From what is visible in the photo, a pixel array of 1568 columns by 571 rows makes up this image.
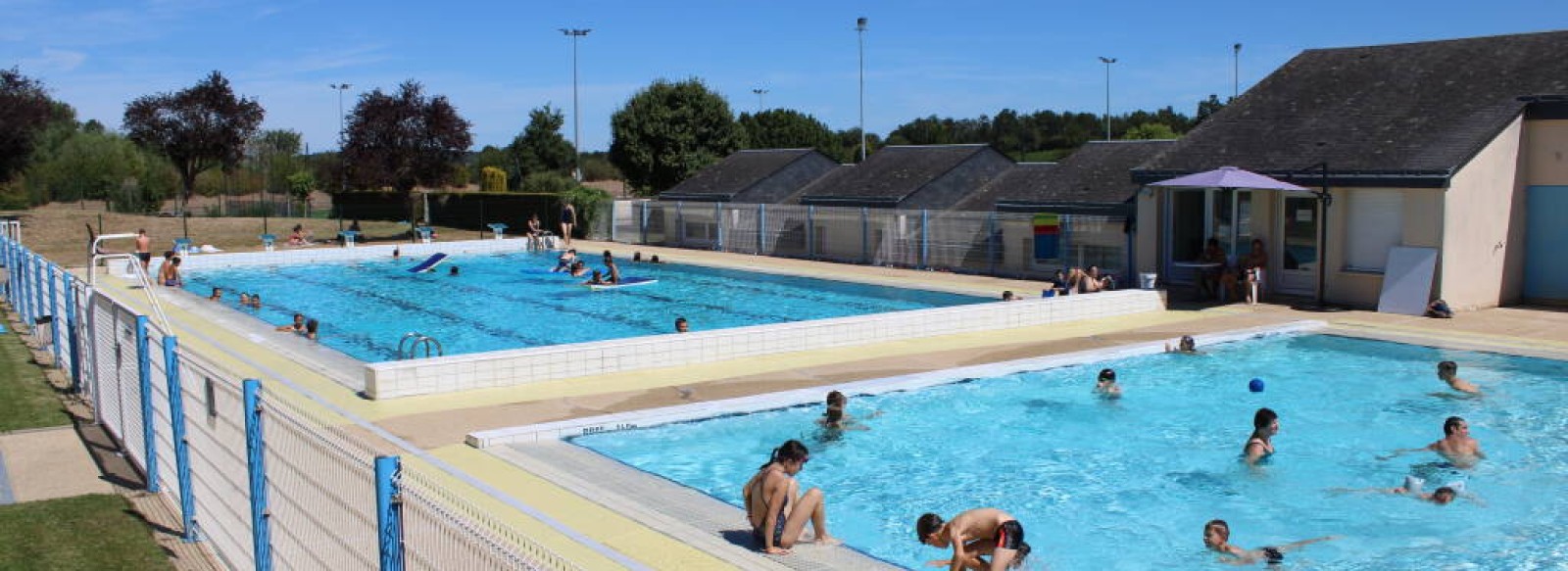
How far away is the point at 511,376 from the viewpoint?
14664mm

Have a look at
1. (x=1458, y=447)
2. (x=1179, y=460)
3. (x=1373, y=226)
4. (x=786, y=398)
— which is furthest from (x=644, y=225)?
(x=1458, y=447)

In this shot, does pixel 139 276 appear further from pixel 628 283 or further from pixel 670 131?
pixel 670 131

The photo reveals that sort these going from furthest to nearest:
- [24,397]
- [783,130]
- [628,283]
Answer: [783,130], [628,283], [24,397]

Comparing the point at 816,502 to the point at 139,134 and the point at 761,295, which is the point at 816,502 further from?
the point at 139,134

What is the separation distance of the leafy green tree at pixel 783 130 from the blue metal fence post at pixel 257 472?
80.4 m

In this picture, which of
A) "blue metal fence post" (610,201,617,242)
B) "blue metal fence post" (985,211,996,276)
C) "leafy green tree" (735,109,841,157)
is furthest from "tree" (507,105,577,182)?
"blue metal fence post" (985,211,996,276)

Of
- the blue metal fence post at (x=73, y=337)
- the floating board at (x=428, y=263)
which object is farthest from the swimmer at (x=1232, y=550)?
the floating board at (x=428, y=263)

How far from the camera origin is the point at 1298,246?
2269 centimetres

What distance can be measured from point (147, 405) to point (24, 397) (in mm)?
5566

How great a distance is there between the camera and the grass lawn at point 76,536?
872 centimetres

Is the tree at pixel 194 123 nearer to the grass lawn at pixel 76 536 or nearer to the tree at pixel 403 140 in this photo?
the tree at pixel 403 140

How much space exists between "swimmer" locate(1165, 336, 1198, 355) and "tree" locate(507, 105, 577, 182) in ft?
257

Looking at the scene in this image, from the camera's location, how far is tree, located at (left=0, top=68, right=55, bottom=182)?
160ft

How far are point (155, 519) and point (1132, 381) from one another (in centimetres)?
1143
